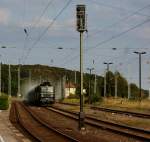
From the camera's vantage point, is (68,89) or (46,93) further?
(68,89)

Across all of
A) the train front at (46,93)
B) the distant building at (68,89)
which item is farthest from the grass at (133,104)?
the distant building at (68,89)

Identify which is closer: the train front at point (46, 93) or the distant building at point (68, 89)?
the train front at point (46, 93)

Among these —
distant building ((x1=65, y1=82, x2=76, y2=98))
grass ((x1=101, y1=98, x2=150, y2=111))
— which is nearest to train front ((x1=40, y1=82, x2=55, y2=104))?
grass ((x1=101, y1=98, x2=150, y2=111))

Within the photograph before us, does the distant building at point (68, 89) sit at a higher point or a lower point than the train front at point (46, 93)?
higher

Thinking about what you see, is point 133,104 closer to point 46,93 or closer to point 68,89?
point 46,93

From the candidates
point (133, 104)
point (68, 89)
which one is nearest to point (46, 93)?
point (133, 104)

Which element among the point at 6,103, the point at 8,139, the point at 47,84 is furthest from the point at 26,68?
the point at 8,139

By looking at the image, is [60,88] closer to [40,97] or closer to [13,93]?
[40,97]

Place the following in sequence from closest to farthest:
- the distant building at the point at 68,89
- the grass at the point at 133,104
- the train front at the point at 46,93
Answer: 1. the grass at the point at 133,104
2. the train front at the point at 46,93
3. the distant building at the point at 68,89

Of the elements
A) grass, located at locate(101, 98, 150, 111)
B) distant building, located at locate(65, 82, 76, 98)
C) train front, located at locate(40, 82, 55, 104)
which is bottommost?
grass, located at locate(101, 98, 150, 111)

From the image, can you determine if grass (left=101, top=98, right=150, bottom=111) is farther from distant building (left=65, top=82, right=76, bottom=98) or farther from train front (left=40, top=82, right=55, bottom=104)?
distant building (left=65, top=82, right=76, bottom=98)

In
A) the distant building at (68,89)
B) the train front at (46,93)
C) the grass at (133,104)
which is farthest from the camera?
the distant building at (68,89)

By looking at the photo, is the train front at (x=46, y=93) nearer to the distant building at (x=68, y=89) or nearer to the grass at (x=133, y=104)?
the grass at (x=133, y=104)

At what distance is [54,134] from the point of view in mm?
27469
